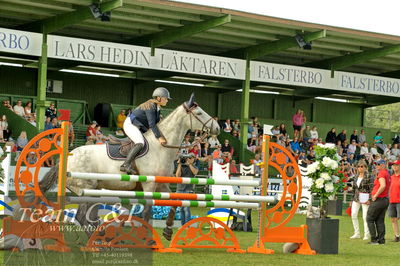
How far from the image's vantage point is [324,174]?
13438 mm

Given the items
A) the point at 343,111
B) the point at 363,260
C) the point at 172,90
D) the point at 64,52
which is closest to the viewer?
the point at 363,260

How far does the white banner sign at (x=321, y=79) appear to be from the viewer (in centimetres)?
2948

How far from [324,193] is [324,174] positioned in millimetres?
291

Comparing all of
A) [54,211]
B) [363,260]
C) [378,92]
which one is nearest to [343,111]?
[378,92]

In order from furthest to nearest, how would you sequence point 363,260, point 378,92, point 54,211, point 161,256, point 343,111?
point 343,111
point 378,92
point 363,260
point 161,256
point 54,211

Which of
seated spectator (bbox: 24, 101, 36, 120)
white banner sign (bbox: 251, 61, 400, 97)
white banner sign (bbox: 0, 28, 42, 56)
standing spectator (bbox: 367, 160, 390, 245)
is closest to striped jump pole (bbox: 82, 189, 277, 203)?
standing spectator (bbox: 367, 160, 390, 245)

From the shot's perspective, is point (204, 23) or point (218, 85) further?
point (218, 85)

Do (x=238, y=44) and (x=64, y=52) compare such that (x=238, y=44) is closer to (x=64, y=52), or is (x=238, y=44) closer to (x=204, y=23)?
(x=204, y=23)

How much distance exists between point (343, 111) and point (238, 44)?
12.7 meters

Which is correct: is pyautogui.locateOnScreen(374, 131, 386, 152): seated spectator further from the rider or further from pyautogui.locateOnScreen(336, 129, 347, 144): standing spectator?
the rider

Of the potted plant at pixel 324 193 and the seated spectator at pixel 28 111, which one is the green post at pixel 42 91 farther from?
the potted plant at pixel 324 193

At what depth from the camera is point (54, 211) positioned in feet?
34.0

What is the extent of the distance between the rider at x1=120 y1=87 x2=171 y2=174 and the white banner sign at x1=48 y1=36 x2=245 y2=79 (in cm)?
1224

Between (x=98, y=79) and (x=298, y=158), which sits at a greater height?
(x=98, y=79)
